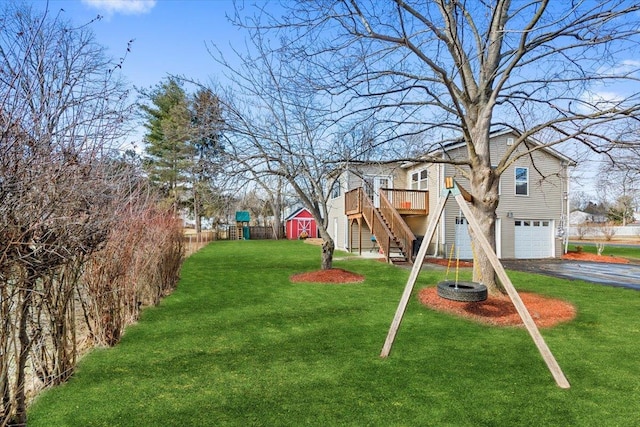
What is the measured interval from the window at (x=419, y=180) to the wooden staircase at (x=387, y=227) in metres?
2.67

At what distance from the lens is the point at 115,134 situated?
3.22 metres

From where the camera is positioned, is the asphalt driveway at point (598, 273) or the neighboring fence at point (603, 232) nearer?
the asphalt driveway at point (598, 273)

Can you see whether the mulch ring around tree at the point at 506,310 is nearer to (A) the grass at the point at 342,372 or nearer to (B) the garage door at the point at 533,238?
(A) the grass at the point at 342,372

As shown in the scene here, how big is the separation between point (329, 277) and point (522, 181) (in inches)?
475

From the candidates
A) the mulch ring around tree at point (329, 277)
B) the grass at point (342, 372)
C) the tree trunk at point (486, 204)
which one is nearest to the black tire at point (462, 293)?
the grass at point (342, 372)

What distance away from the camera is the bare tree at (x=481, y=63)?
5828 millimetres

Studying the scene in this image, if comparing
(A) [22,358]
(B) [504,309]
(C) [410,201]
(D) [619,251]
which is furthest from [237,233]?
(A) [22,358]

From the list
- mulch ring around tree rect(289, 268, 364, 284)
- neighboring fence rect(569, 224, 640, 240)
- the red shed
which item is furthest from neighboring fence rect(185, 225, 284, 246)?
neighboring fence rect(569, 224, 640, 240)

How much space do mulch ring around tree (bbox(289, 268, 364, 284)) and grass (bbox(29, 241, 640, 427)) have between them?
2672 mm

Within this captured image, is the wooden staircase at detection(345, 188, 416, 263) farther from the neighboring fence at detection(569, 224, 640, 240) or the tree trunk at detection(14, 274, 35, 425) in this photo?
the neighboring fence at detection(569, 224, 640, 240)

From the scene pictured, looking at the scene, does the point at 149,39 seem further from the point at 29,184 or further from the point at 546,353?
the point at 546,353

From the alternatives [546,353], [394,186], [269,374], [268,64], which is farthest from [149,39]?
[394,186]

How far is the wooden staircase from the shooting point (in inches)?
550

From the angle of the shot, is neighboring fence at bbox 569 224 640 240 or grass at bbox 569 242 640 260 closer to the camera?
grass at bbox 569 242 640 260
